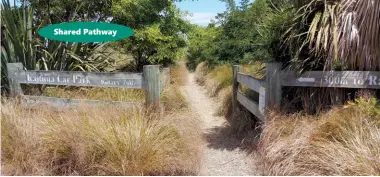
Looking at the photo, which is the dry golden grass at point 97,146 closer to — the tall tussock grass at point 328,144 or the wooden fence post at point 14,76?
the tall tussock grass at point 328,144

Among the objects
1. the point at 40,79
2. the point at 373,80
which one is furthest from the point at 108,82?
the point at 373,80

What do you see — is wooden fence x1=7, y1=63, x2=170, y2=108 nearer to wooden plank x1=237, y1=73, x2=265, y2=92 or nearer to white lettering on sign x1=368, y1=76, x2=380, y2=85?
wooden plank x1=237, y1=73, x2=265, y2=92

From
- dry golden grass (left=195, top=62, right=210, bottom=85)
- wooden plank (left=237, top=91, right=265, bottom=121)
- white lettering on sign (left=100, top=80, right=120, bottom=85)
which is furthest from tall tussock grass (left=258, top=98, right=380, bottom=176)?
dry golden grass (left=195, top=62, right=210, bottom=85)

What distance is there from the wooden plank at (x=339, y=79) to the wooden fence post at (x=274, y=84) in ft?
0.69

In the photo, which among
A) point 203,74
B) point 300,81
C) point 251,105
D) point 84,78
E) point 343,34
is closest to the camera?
point 343,34

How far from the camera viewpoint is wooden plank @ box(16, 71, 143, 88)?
4344 mm

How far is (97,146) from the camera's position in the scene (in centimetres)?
332

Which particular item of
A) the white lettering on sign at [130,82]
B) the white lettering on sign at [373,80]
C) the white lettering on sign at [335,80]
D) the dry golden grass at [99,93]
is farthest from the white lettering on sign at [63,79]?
the white lettering on sign at [373,80]

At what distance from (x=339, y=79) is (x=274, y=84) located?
79 centimetres

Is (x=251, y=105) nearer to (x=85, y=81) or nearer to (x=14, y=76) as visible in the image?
(x=85, y=81)

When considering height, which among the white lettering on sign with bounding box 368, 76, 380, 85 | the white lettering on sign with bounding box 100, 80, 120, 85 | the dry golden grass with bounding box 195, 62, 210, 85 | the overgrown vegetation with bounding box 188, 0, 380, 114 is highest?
the overgrown vegetation with bounding box 188, 0, 380, 114

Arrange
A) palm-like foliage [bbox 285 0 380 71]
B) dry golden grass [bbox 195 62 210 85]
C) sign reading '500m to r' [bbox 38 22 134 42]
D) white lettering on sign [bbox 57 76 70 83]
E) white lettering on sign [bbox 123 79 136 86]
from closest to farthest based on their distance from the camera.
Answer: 1. palm-like foliage [bbox 285 0 380 71]
2. white lettering on sign [bbox 123 79 136 86]
3. white lettering on sign [bbox 57 76 70 83]
4. sign reading '500m to r' [bbox 38 22 134 42]
5. dry golden grass [bbox 195 62 210 85]

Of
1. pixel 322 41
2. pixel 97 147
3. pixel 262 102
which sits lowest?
pixel 97 147

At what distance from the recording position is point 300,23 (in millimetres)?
4148
